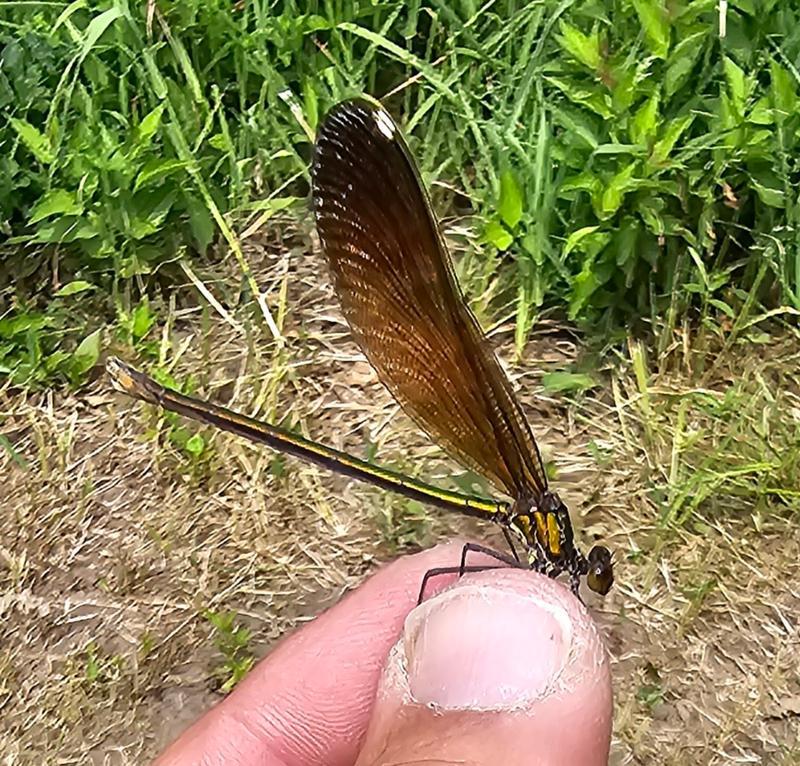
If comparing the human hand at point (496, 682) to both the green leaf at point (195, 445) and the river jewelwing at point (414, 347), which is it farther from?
the green leaf at point (195, 445)

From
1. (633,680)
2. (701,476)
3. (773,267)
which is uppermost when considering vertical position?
(773,267)

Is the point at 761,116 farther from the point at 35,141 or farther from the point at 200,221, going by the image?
the point at 35,141

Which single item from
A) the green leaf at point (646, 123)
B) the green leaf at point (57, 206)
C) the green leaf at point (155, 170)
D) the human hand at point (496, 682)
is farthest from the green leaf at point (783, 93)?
the green leaf at point (57, 206)

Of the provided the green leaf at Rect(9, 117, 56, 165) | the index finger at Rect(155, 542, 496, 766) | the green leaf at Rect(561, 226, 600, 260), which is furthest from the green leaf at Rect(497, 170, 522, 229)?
the green leaf at Rect(9, 117, 56, 165)

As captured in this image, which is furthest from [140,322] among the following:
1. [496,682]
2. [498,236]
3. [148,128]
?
[496,682]

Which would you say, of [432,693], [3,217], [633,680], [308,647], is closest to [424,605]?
[432,693]

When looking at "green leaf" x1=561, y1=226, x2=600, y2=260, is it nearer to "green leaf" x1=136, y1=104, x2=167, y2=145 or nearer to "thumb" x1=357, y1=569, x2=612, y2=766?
"green leaf" x1=136, y1=104, x2=167, y2=145

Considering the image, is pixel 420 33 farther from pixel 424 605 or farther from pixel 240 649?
pixel 424 605
